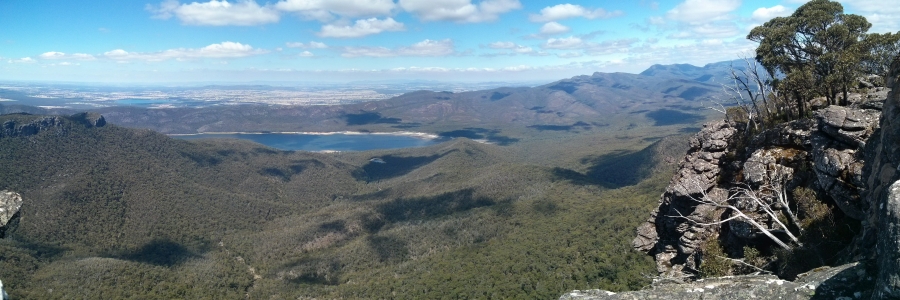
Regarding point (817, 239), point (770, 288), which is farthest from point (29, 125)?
point (817, 239)

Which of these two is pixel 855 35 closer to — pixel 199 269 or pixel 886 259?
pixel 886 259

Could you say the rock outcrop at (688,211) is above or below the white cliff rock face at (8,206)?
below

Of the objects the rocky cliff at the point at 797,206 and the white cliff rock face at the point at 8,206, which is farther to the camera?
the white cliff rock face at the point at 8,206

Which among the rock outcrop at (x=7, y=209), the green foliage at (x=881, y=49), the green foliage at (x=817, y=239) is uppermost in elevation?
the green foliage at (x=881, y=49)

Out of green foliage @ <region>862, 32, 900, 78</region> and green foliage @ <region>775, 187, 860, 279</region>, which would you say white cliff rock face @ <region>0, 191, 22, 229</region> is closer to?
green foliage @ <region>775, 187, 860, 279</region>

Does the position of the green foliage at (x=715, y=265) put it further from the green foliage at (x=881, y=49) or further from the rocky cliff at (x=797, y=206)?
the green foliage at (x=881, y=49)

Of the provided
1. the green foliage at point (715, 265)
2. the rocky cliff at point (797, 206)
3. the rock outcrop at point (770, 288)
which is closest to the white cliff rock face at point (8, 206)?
the rock outcrop at point (770, 288)
